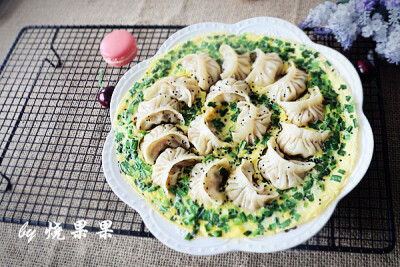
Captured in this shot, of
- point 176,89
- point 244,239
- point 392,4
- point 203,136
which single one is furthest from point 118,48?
point 392,4

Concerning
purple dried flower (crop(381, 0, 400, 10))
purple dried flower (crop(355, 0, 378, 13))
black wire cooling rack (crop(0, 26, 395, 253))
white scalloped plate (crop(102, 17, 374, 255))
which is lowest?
black wire cooling rack (crop(0, 26, 395, 253))

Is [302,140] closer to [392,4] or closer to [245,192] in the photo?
[245,192]

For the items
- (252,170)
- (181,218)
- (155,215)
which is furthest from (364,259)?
(155,215)

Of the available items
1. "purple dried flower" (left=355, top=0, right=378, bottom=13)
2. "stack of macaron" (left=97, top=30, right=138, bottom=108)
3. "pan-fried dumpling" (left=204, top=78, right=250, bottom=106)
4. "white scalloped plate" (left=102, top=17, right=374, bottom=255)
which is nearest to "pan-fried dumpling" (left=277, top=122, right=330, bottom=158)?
"white scalloped plate" (left=102, top=17, right=374, bottom=255)

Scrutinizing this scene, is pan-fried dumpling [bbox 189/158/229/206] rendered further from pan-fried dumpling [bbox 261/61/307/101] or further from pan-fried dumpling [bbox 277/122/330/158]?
pan-fried dumpling [bbox 261/61/307/101]

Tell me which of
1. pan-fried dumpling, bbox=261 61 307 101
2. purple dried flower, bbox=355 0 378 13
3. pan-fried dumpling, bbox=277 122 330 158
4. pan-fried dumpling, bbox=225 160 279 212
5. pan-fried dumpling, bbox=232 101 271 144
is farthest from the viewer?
purple dried flower, bbox=355 0 378 13

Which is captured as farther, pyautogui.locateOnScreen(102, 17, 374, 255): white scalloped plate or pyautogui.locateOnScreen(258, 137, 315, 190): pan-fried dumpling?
pyautogui.locateOnScreen(258, 137, 315, 190): pan-fried dumpling

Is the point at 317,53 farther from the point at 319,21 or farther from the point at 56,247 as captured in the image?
the point at 56,247

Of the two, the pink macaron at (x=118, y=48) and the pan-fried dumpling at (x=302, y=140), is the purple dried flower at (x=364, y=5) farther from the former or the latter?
the pink macaron at (x=118, y=48)

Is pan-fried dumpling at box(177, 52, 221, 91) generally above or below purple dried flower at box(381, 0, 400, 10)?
below

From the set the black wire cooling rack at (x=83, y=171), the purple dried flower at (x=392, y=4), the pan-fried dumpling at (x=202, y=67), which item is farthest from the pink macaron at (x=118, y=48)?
the purple dried flower at (x=392, y=4)
